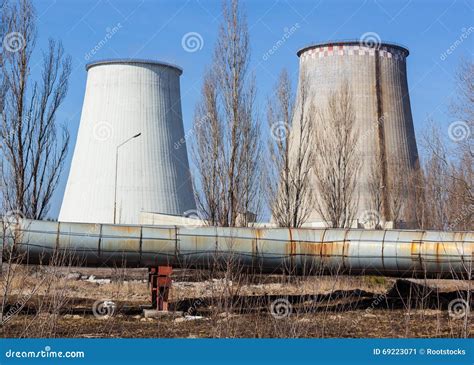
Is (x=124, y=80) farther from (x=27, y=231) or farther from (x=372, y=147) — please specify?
(x=27, y=231)

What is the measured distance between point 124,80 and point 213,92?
3483mm

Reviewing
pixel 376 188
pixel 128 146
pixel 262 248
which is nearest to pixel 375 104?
pixel 376 188

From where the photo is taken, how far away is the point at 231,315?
680cm

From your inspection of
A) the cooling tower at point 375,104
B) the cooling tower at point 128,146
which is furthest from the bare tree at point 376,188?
the cooling tower at point 128,146

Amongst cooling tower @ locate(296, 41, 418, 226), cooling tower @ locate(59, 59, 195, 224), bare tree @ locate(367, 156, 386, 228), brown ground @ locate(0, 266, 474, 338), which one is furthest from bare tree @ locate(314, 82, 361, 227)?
brown ground @ locate(0, 266, 474, 338)

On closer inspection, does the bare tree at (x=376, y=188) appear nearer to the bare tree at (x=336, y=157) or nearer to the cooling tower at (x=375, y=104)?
the cooling tower at (x=375, y=104)

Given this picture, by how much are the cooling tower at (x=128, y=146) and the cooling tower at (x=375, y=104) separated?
12.8 feet

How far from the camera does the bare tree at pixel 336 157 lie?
19.8 metres

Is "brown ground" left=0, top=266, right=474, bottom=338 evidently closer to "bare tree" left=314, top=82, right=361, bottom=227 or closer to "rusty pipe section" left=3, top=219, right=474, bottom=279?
"rusty pipe section" left=3, top=219, right=474, bottom=279

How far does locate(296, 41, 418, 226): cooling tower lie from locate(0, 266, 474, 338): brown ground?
871 cm

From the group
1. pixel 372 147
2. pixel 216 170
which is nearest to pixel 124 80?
pixel 216 170

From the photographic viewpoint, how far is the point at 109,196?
766 inches

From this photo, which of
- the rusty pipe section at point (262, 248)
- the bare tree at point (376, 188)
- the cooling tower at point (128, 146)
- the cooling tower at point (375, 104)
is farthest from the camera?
the bare tree at point (376, 188)

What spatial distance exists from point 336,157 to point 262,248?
38.9 ft
